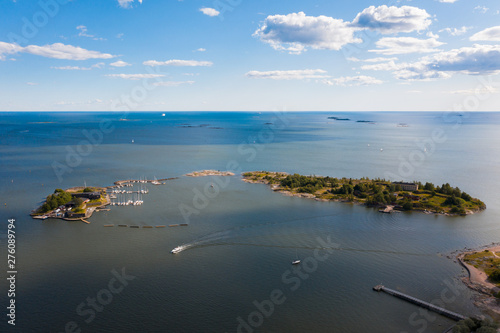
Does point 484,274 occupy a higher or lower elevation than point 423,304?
higher

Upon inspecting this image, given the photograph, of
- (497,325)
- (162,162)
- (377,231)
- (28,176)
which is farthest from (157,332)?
(162,162)

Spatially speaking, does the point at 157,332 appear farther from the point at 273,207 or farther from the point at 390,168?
the point at 390,168

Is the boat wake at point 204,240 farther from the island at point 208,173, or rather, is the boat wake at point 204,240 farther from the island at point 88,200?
the island at point 208,173

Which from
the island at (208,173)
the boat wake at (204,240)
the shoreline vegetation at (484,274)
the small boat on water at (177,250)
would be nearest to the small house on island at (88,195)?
the island at (208,173)

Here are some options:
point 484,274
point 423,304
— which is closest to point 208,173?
point 423,304

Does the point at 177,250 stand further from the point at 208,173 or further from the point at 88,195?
the point at 208,173

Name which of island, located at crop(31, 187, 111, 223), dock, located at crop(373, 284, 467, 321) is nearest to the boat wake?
island, located at crop(31, 187, 111, 223)
